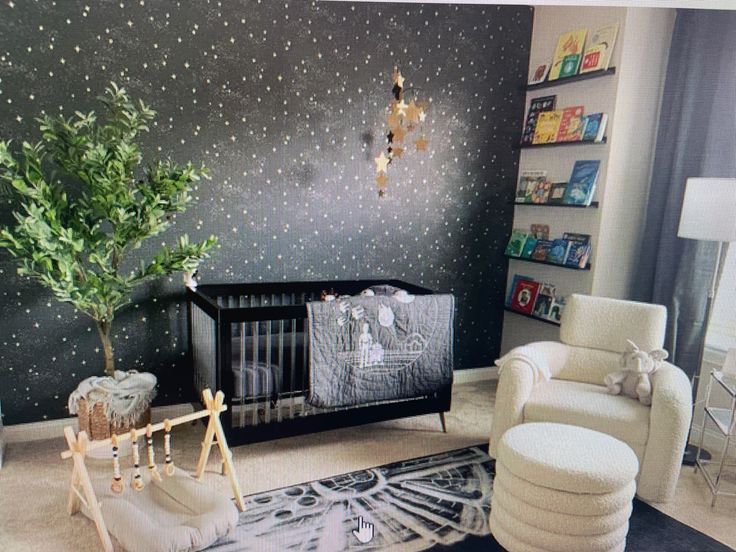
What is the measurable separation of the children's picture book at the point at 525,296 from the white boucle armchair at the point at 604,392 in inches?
27.2

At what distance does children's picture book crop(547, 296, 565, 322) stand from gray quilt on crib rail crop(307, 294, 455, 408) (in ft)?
3.01

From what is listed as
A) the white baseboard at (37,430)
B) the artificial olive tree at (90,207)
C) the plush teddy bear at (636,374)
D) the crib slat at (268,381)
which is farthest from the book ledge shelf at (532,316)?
the white baseboard at (37,430)

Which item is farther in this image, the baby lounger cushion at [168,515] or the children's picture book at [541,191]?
the children's picture book at [541,191]

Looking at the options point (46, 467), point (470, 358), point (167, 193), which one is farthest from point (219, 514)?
point (470, 358)

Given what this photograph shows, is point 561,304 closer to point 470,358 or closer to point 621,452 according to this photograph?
point 470,358

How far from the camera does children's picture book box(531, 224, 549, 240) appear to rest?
3.37m

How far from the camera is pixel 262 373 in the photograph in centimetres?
241

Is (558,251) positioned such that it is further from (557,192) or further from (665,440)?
(665,440)

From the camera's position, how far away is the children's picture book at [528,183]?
338 centimetres

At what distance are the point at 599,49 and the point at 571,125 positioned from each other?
0.42 m

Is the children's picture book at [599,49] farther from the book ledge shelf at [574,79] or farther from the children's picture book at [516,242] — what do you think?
the children's picture book at [516,242]

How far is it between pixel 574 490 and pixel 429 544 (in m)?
0.54

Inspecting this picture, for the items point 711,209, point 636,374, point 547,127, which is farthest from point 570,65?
point 636,374

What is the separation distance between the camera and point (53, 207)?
2164 millimetres
